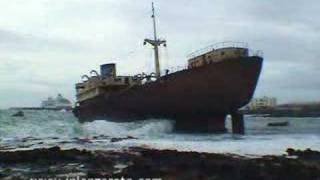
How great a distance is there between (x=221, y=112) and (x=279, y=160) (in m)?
17.1

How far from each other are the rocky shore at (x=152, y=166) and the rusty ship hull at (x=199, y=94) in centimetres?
1291

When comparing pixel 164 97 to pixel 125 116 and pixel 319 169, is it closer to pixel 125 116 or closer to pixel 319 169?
pixel 125 116

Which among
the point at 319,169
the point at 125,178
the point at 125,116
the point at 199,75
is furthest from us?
the point at 125,116

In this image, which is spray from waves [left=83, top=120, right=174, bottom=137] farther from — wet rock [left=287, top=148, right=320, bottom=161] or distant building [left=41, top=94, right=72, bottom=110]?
distant building [left=41, top=94, right=72, bottom=110]

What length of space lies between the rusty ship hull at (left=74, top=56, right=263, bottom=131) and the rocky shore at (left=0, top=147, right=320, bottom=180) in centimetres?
1291

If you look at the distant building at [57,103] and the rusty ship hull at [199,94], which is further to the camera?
the distant building at [57,103]

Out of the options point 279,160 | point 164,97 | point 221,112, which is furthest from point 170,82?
point 279,160

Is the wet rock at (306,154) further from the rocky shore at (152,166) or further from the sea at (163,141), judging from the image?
the sea at (163,141)

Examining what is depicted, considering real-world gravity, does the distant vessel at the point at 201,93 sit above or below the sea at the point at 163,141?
above

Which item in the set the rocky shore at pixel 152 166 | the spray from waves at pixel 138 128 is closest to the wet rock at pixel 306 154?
the rocky shore at pixel 152 166

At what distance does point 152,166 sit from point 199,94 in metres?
17.1

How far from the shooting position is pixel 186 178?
11836 millimetres

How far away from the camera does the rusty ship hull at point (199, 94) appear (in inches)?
1179

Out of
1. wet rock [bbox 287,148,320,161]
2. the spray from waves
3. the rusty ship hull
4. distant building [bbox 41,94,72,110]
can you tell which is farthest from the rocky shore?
distant building [bbox 41,94,72,110]
